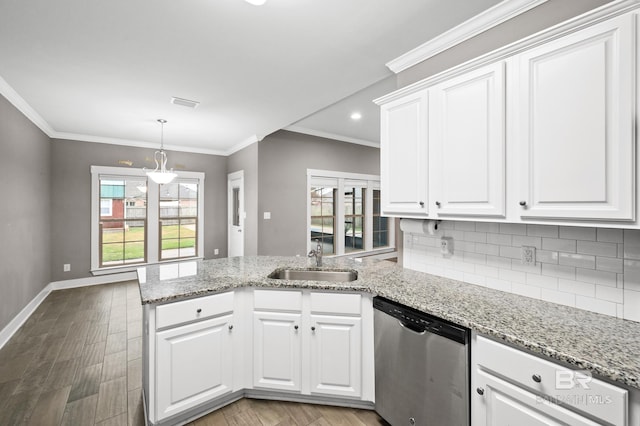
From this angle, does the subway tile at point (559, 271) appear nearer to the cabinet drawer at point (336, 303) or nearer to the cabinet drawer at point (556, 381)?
the cabinet drawer at point (556, 381)

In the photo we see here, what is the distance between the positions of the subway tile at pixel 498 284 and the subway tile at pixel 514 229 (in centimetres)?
32

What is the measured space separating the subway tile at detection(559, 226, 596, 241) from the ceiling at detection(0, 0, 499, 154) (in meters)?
1.42

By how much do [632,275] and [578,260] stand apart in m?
0.20

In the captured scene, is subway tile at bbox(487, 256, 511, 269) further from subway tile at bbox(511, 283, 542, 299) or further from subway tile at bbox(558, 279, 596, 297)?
subway tile at bbox(558, 279, 596, 297)

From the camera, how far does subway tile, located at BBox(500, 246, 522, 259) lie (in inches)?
70.7

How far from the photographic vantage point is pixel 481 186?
5.58 ft

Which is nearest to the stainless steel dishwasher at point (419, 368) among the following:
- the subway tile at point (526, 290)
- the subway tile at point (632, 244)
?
the subway tile at point (526, 290)

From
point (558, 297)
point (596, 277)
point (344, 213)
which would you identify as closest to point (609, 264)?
point (596, 277)

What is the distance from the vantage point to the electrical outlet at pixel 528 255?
1726mm

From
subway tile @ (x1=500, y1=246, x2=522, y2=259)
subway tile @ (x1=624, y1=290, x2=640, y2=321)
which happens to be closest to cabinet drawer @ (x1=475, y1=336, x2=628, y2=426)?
subway tile @ (x1=624, y1=290, x2=640, y2=321)

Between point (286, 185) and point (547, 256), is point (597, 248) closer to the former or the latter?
point (547, 256)

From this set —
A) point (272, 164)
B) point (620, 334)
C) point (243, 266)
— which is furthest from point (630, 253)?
point (272, 164)

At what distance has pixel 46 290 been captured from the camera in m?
4.60

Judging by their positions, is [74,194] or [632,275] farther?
[74,194]
